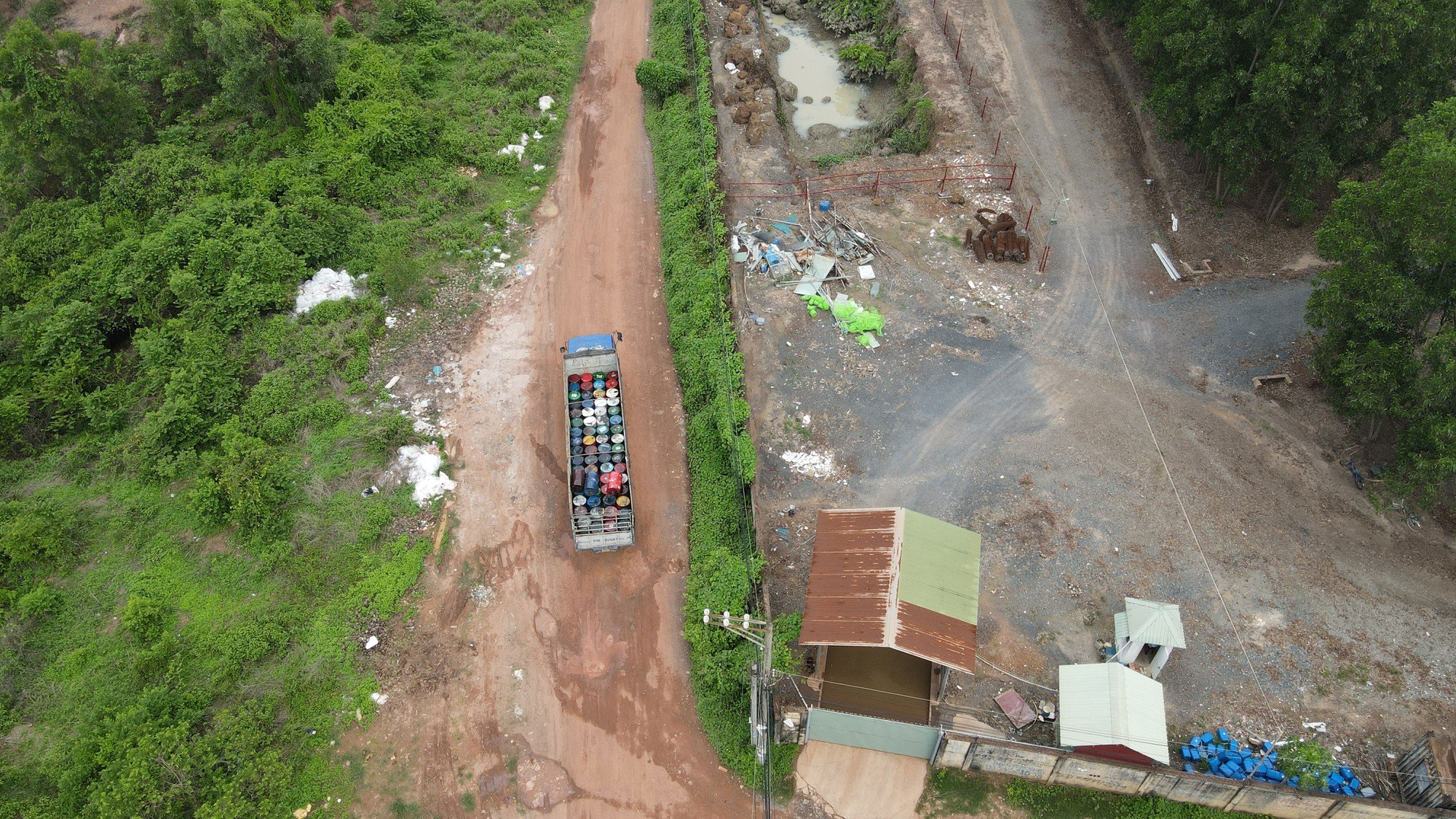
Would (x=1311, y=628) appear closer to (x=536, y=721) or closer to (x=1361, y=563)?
(x=1361, y=563)

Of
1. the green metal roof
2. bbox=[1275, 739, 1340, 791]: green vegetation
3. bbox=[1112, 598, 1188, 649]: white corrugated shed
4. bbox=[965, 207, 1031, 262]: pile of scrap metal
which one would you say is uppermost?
bbox=[965, 207, 1031, 262]: pile of scrap metal

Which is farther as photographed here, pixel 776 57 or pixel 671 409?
pixel 776 57

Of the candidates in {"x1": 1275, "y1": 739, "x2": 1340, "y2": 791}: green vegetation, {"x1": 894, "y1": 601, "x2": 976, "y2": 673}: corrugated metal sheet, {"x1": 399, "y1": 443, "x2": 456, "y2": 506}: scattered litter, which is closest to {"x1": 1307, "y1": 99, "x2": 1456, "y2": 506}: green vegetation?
{"x1": 1275, "y1": 739, "x2": 1340, "y2": 791}: green vegetation

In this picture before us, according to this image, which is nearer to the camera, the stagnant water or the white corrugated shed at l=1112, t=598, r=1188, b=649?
the white corrugated shed at l=1112, t=598, r=1188, b=649

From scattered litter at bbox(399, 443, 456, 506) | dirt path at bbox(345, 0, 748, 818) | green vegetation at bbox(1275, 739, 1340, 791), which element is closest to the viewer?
green vegetation at bbox(1275, 739, 1340, 791)

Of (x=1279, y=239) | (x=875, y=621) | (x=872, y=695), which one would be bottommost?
(x=872, y=695)

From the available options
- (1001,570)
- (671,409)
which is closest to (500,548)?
(671,409)

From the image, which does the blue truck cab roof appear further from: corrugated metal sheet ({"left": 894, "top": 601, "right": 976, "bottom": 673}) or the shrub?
the shrub

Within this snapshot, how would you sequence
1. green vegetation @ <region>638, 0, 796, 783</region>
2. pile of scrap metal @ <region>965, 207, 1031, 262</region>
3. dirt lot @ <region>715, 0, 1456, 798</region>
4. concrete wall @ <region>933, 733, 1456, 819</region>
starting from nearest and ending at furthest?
concrete wall @ <region>933, 733, 1456, 819</region>
green vegetation @ <region>638, 0, 796, 783</region>
dirt lot @ <region>715, 0, 1456, 798</region>
pile of scrap metal @ <region>965, 207, 1031, 262</region>

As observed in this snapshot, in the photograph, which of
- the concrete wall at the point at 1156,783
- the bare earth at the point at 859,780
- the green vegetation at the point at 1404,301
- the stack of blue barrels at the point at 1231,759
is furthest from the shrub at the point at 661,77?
the stack of blue barrels at the point at 1231,759
